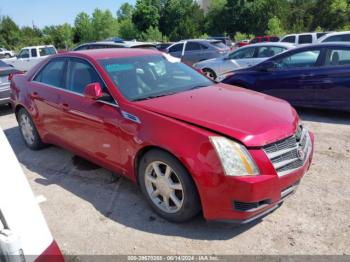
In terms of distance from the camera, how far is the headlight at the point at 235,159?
279 centimetres

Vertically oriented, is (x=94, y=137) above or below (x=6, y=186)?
below

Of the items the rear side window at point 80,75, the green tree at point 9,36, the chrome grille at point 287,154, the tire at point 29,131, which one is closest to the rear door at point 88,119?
the rear side window at point 80,75

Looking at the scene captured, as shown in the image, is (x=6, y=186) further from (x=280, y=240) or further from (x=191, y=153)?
(x=280, y=240)

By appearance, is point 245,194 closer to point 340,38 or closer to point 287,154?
point 287,154

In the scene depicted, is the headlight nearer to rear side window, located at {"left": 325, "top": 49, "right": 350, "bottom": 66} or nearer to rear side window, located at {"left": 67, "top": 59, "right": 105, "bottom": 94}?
rear side window, located at {"left": 67, "top": 59, "right": 105, "bottom": 94}

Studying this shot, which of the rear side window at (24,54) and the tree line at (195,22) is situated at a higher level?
the tree line at (195,22)

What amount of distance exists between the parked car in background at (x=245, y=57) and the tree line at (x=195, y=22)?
27.2 metres

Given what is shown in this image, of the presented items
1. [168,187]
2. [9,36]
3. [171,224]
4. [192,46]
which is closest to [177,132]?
[168,187]

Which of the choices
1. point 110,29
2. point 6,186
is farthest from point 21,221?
point 110,29

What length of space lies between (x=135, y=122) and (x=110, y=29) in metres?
67.2

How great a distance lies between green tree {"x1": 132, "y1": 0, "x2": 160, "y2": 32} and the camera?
61084mm

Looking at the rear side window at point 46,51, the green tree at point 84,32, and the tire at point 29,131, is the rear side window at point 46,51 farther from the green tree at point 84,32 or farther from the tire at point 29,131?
the green tree at point 84,32

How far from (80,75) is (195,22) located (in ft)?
198

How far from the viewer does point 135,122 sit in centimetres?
339
